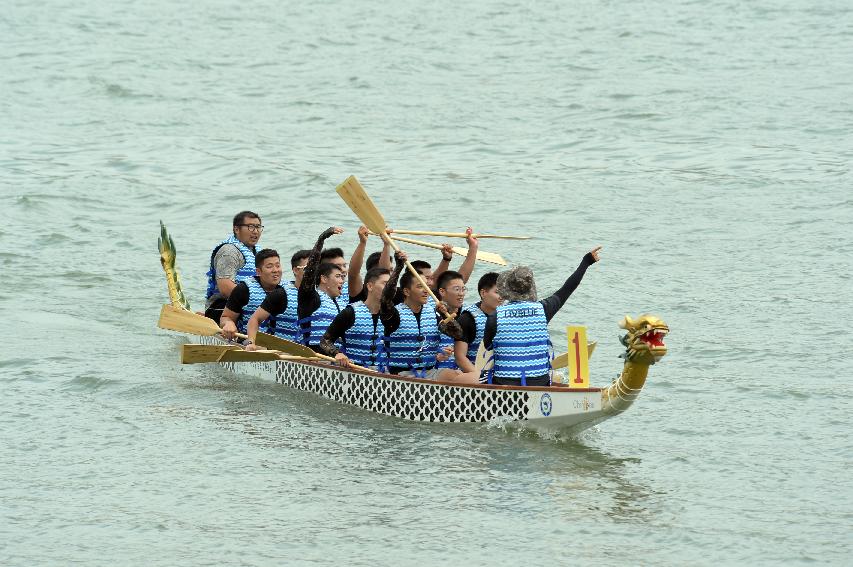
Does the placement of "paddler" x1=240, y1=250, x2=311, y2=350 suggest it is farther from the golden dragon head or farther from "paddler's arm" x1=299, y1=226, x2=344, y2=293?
the golden dragon head

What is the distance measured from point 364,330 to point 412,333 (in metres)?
0.46

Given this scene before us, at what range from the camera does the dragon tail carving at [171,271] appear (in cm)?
1459

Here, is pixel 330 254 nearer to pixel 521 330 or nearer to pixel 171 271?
pixel 521 330

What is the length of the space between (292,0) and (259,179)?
11.2 m

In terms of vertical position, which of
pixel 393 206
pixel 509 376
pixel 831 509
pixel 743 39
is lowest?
pixel 831 509

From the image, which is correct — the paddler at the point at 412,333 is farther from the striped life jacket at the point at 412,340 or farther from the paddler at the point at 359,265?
the paddler at the point at 359,265

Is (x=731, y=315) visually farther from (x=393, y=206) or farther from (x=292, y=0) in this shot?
(x=292, y=0)

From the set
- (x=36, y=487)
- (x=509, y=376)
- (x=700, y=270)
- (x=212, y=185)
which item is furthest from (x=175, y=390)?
(x=212, y=185)

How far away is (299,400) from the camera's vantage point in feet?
40.2

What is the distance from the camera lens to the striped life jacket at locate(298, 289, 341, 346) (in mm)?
12359

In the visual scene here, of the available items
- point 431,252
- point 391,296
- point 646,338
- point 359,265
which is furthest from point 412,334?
point 431,252

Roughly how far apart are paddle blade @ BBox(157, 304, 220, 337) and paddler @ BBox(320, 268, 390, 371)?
A: 1804mm

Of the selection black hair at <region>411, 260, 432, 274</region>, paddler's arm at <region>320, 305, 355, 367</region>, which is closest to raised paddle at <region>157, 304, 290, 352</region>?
paddler's arm at <region>320, 305, 355, 367</region>

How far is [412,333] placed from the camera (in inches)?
452
